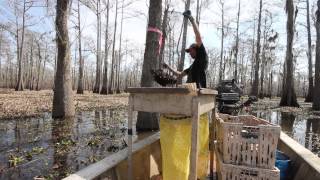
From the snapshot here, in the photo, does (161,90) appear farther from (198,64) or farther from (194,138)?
(198,64)

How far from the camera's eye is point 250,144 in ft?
11.8

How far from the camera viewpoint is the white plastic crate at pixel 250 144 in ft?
11.5

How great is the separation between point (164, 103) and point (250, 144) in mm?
1085

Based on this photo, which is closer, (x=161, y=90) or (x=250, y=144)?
(x=161, y=90)

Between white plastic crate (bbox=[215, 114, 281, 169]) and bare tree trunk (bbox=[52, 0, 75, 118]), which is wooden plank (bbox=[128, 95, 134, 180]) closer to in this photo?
white plastic crate (bbox=[215, 114, 281, 169])

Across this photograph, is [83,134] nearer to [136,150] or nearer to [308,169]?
[136,150]

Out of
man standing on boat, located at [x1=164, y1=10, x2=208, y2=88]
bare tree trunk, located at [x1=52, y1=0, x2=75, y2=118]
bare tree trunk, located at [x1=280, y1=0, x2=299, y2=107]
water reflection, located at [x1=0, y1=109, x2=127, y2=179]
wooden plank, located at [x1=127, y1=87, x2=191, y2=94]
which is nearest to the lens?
wooden plank, located at [x1=127, y1=87, x2=191, y2=94]

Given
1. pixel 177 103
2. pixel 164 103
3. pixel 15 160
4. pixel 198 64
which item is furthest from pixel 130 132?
pixel 15 160

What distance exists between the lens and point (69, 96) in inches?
482

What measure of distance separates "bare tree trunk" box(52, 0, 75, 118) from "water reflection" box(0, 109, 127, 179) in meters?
0.80

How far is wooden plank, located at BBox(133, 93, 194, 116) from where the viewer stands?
308cm

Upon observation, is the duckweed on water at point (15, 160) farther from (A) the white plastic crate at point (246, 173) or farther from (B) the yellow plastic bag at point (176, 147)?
(A) the white plastic crate at point (246, 173)

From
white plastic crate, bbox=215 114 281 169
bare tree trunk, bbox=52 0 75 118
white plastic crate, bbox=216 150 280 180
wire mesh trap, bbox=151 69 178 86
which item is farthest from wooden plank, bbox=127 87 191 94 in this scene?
bare tree trunk, bbox=52 0 75 118

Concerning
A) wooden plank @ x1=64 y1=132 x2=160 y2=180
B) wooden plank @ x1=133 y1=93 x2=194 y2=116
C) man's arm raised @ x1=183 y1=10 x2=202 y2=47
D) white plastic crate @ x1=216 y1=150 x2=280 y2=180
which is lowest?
white plastic crate @ x1=216 y1=150 x2=280 y2=180
